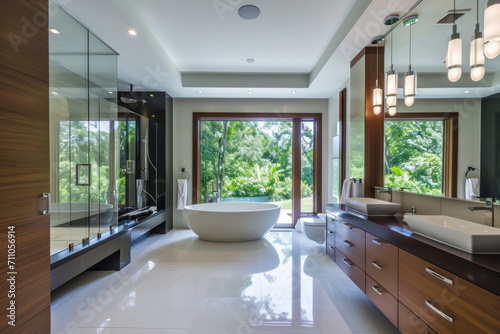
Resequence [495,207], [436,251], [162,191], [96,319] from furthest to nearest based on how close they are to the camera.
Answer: [162,191], [96,319], [495,207], [436,251]

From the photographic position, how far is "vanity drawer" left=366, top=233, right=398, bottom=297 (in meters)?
1.61

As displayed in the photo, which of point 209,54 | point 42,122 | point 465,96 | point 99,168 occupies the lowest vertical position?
point 99,168

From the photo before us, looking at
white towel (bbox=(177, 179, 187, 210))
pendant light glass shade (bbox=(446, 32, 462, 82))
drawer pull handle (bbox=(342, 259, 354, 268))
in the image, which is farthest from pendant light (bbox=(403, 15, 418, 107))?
white towel (bbox=(177, 179, 187, 210))

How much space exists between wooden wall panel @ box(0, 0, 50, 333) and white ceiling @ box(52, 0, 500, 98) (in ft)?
3.74

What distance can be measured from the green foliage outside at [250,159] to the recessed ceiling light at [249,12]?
8.26 feet

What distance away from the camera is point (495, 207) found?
58.4 inches

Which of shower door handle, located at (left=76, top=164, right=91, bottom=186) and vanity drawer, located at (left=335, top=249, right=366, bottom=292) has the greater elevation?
shower door handle, located at (left=76, top=164, right=91, bottom=186)

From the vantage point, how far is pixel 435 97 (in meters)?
2.00

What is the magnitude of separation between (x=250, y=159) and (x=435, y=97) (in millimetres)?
3435

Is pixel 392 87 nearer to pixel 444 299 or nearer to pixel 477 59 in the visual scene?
pixel 477 59

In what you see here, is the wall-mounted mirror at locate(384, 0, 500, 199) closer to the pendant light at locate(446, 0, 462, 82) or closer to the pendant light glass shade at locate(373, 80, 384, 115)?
the pendant light at locate(446, 0, 462, 82)

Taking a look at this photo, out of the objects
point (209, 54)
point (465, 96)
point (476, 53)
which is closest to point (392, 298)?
point (465, 96)

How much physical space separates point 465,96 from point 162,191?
14.0 ft

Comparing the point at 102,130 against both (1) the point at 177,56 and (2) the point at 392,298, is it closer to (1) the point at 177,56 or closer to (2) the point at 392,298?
(1) the point at 177,56
